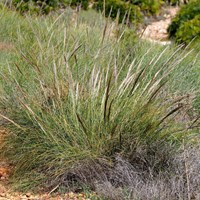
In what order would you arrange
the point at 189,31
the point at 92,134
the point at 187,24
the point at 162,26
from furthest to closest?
the point at 162,26
the point at 187,24
the point at 189,31
the point at 92,134

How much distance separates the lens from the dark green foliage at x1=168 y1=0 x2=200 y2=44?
1030 centimetres

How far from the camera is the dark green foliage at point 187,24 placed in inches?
406

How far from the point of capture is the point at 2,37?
7.90 metres

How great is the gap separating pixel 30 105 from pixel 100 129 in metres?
0.63

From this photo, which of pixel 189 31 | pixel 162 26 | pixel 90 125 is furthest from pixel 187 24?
pixel 90 125

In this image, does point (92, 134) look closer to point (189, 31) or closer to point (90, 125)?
point (90, 125)

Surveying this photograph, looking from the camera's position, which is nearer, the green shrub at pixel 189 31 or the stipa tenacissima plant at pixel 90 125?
the stipa tenacissima plant at pixel 90 125

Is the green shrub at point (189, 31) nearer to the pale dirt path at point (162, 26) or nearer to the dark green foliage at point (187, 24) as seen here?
the dark green foliage at point (187, 24)

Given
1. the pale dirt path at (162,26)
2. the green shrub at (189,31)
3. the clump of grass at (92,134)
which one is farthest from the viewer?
the pale dirt path at (162,26)

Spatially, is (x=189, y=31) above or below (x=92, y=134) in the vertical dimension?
below

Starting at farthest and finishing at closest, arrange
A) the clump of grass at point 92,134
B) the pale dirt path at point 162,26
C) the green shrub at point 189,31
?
the pale dirt path at point 162,26, the green shrub at point 189,31, the clump of grass at point 92,134

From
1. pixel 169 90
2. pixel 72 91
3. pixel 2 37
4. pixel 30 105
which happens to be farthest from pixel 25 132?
pixel 2 37

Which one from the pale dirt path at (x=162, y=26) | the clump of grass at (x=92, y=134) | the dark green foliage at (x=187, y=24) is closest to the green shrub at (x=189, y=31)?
the dark green foliage at (x=187, y=24)

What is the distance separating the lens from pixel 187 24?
10609 mm
